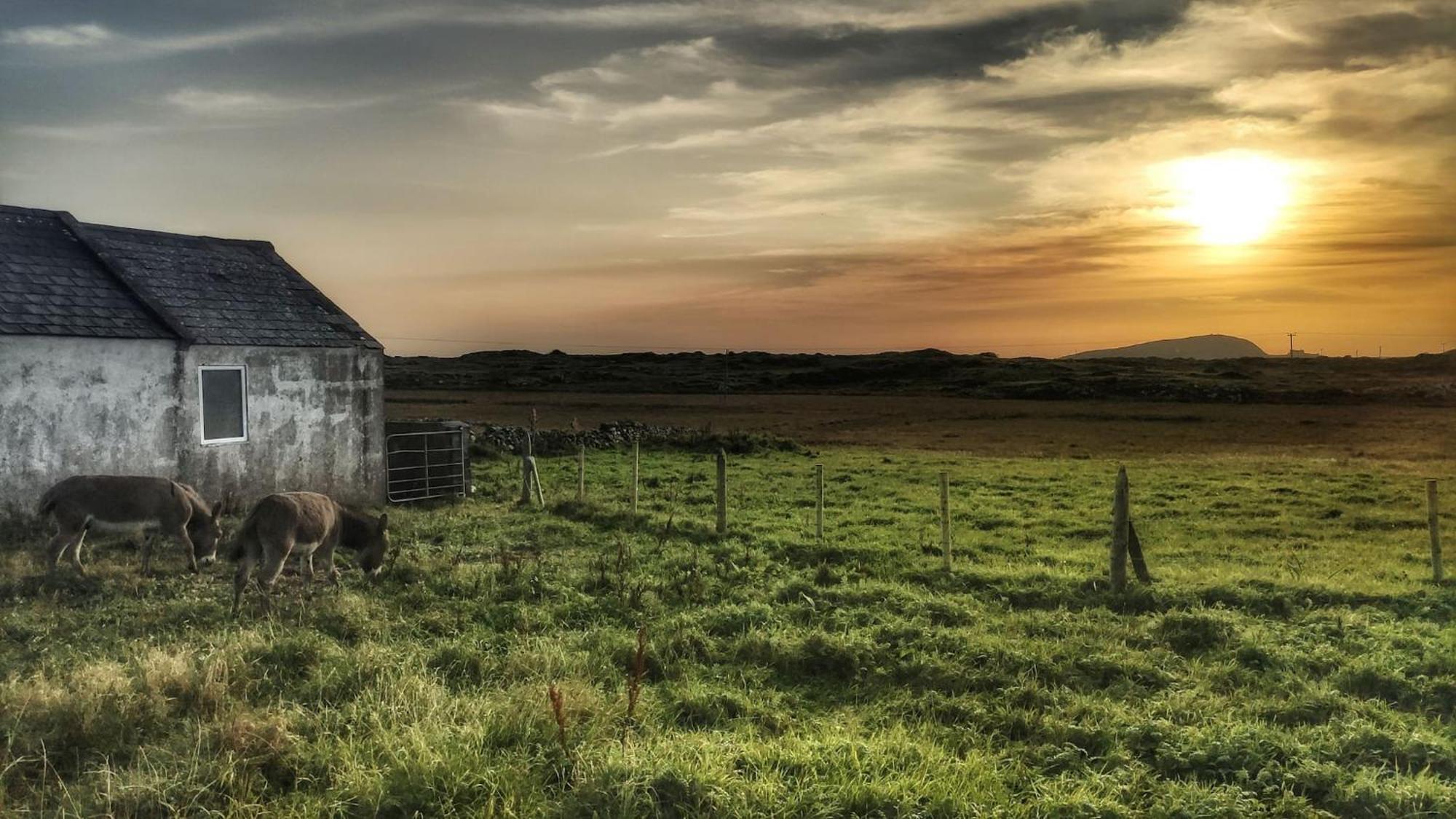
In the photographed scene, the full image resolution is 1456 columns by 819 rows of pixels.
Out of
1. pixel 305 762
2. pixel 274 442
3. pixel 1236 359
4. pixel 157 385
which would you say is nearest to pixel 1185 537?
pixel 305 762

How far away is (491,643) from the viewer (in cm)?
945

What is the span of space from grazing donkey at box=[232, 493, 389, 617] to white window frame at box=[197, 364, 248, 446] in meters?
5.78

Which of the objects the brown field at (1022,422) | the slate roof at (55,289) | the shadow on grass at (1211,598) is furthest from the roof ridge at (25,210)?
the brown field at (1022,422)

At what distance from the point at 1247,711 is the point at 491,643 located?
7142mm

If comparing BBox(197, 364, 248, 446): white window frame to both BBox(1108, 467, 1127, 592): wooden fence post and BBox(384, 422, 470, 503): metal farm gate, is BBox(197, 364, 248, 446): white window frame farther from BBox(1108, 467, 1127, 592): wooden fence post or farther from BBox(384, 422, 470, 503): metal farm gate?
BBox(1108, 467, 1127, 592): wooden fence post

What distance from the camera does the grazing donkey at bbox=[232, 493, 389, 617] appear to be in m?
11.4

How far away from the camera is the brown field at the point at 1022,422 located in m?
36.8

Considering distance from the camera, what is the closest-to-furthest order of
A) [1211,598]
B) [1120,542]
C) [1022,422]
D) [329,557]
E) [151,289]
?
[1211,598] < [1120,542] < [329,557] < [151,289] < [1022,422]

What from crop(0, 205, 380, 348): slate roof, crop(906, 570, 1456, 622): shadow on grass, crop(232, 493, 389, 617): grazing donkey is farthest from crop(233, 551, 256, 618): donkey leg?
crop(906, 570, 1456, 622): shadow on grass

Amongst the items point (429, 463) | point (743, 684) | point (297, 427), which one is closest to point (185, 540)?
point (297, 427)

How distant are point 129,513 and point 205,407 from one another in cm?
552

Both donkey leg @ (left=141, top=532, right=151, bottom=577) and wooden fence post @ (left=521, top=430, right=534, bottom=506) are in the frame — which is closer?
donkey leg @ (left=141, top=532, right=151, bottom=577)

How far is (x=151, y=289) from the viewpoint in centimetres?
1766

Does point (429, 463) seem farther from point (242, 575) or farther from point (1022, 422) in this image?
point (1022, 422)
